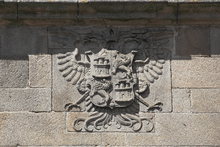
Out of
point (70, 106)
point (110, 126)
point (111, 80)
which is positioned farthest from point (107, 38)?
point (110, 126)

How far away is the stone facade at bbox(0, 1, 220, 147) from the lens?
19.2ft

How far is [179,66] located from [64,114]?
4.15 ft

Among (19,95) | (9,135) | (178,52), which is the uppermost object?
(178,52)

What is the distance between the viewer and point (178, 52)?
6020mm

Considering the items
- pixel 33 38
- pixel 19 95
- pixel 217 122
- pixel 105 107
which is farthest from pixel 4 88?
pixel 217 122

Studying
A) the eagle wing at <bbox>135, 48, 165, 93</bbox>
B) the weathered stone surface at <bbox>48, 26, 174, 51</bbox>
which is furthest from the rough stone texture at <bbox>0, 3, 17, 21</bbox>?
the eagle wing at <bbox>135, 48, 165, 93</bbox>

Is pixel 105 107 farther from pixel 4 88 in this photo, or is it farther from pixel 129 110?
pixel 4 88

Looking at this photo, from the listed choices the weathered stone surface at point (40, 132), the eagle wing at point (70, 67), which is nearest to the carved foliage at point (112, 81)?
the eagle wing at point (70, 67)

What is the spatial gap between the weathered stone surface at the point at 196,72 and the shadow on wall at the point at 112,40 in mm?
73

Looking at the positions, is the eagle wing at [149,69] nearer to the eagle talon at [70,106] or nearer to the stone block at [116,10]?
the stone block at [116,10]

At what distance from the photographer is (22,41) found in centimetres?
601

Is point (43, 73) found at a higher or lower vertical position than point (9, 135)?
higher

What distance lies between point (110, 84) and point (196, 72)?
35.0 inches

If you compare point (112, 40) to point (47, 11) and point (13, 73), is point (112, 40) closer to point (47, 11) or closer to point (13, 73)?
point (47, 11)
